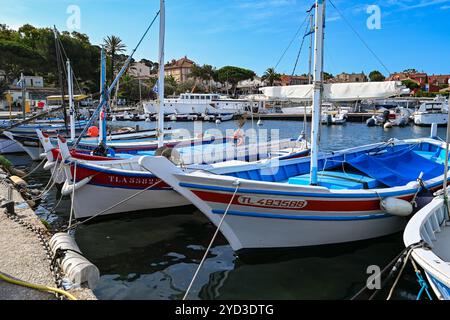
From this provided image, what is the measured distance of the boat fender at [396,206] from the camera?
7.74 metres

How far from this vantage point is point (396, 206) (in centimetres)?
774

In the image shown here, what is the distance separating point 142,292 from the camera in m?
6.85

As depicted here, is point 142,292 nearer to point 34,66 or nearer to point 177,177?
point 177,177

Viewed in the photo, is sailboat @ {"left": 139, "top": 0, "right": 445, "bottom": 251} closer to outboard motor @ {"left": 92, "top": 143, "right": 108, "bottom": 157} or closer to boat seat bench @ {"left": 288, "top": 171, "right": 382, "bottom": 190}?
boat seat bench @ {"left": 288, "top": 171, "right": 382, "bottom": 190}

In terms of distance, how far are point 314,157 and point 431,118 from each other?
51599 millimetres

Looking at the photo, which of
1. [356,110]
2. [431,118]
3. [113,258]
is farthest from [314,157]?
[356,110]

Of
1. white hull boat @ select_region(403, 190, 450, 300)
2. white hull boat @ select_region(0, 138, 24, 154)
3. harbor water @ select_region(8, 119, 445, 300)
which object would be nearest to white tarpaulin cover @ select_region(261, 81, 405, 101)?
white hull boat @ select_region(403, 190, 450, 300)

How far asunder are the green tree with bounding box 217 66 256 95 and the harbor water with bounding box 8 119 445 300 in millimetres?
101076

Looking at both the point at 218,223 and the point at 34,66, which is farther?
the point at 34,66

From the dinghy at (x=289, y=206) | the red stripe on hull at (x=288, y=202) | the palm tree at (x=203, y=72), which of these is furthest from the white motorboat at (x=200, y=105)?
the red stripe on hull at (x=288, y=202)

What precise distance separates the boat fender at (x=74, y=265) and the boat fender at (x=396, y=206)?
5834 millimetres

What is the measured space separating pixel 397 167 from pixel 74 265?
9299 mm

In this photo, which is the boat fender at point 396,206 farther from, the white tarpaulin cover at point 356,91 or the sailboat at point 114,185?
the sailboat at point 114,185

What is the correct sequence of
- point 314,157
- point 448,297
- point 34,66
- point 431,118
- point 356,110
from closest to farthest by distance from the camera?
point 448,297
point 314,157
point 431,118
point 34,66
point 356,110
